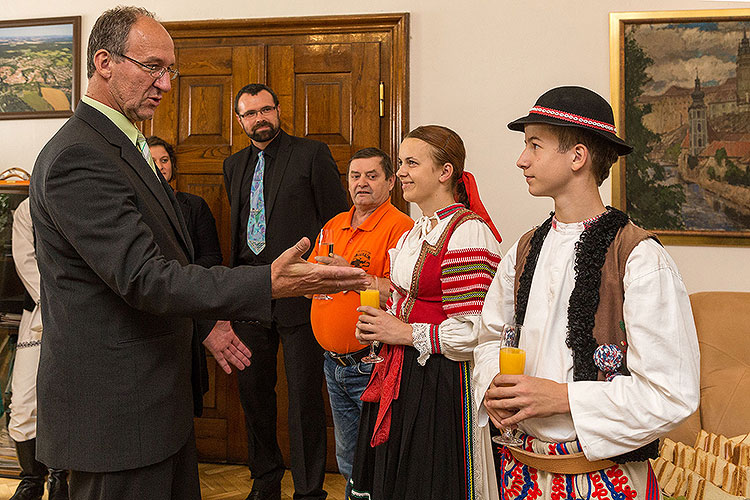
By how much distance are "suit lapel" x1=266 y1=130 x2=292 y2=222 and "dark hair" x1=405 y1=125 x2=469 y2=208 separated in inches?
46.8

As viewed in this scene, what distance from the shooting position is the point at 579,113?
1514 mm

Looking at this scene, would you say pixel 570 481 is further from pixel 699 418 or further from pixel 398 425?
pixel 699 418

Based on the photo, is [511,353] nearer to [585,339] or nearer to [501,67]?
[585,339]

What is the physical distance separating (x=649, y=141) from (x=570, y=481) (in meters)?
2.42

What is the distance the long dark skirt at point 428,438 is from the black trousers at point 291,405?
1004 mm

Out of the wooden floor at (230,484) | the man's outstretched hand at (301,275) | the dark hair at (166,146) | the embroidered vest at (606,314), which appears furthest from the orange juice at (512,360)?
the dark hair at (166,146)

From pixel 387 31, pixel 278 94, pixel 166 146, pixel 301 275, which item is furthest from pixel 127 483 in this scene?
pixel 387 31

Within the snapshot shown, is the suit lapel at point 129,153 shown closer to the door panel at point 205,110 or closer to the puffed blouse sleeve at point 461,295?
the puffed blouse sleeve at point 461,295

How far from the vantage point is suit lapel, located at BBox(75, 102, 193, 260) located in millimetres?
1648

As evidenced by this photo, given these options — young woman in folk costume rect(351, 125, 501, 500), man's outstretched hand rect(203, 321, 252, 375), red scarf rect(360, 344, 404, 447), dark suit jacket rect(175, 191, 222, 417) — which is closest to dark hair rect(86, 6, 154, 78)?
man's outstretched hand rect(203, 321, 252, 375)

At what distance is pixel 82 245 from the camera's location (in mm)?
1527

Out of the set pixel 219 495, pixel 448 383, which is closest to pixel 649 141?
pixel 448 383

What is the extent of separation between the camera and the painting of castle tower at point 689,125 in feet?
11.0

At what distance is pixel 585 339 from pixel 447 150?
0.99 metres
